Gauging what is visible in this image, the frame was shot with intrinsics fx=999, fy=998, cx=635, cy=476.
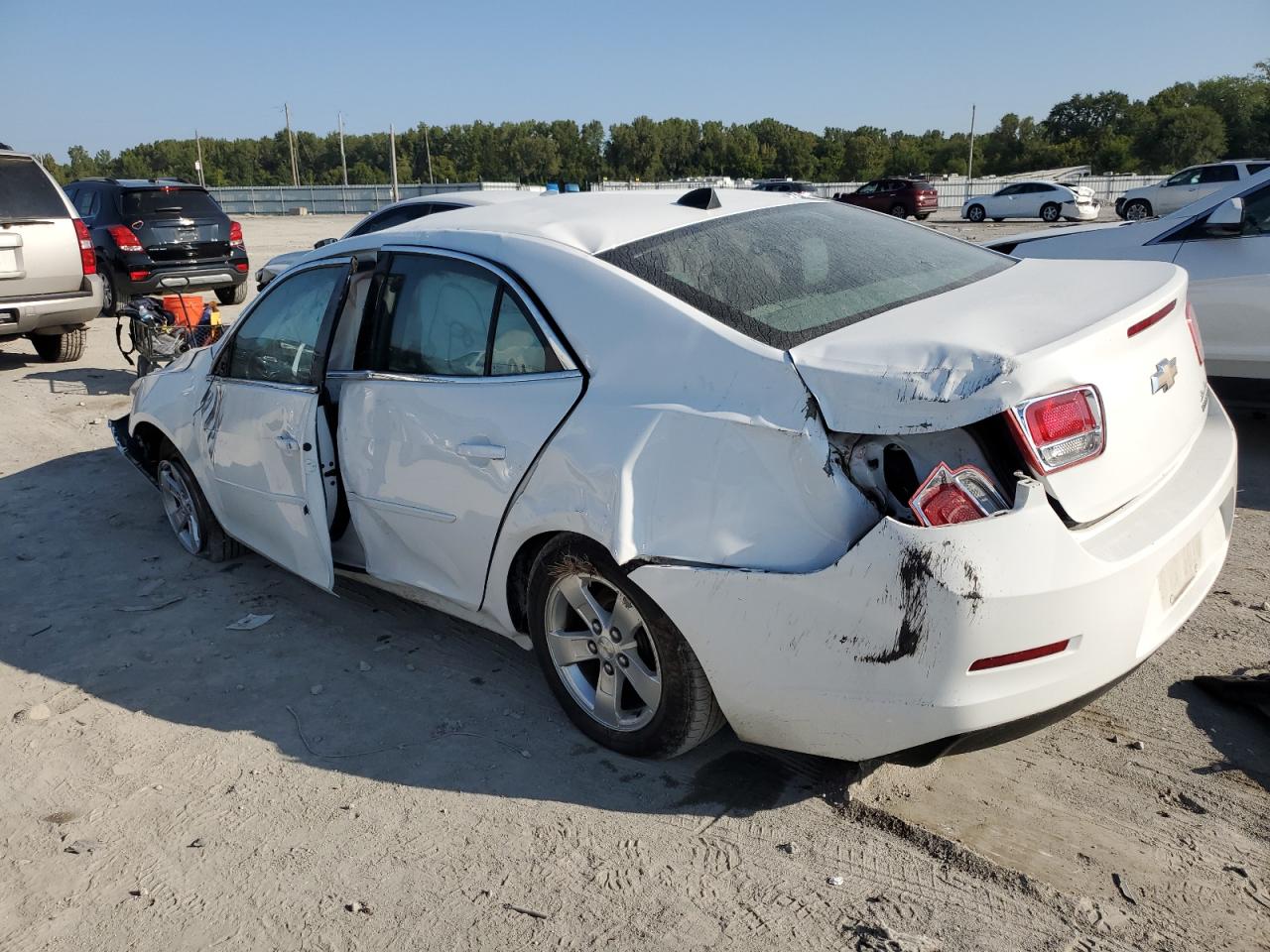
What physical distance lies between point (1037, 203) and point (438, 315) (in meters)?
34.6

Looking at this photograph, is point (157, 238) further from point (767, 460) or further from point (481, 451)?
point (767, 460)

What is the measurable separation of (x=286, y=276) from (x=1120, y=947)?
12.4 feet

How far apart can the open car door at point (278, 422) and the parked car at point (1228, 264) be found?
4869 millimetres

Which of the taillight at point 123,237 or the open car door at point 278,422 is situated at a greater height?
the taillight at point 123,237

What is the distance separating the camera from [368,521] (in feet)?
12.5

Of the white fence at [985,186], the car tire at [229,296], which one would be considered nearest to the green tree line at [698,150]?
the white fence at [985,186]

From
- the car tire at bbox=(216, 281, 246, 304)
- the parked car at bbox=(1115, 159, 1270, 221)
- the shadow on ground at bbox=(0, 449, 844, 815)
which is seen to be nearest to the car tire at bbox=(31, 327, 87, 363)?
the car tire at bbox=(216, 281, 246, 304)

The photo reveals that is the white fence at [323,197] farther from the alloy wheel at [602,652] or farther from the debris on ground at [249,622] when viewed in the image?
the alloy wheel at [602,652]

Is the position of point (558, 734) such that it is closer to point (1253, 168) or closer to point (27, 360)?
point (27, 360)

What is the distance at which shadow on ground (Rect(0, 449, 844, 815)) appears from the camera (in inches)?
123

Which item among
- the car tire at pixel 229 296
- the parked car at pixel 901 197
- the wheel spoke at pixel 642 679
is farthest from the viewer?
the parked car at pixel 901 197

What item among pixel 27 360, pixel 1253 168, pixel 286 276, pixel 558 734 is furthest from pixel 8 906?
pixel 1253 168

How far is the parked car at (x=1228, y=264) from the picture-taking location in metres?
5.77

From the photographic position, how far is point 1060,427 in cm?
241
